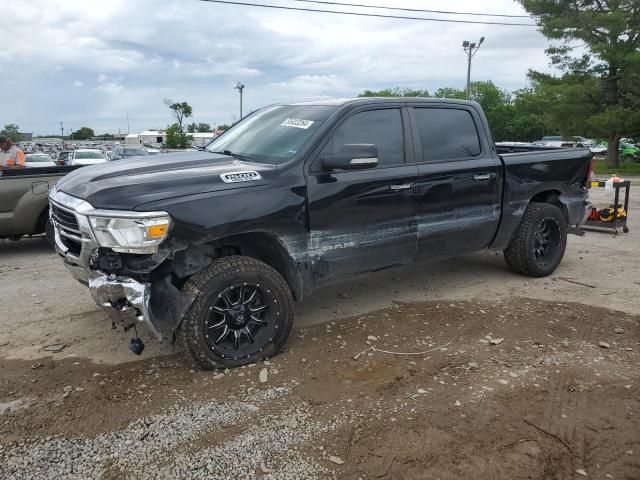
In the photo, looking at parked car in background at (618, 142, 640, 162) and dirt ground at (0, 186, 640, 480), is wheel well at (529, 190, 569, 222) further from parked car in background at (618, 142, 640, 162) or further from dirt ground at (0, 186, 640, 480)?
parked car in background at (618, 142, 640, 162)

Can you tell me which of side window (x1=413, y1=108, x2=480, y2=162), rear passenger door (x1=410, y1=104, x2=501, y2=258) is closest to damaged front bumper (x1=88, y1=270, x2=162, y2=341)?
rear passenger door (x1=410, y1=104, x2=501, y2=258)

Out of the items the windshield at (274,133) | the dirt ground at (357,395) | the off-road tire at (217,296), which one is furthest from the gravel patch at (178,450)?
the windshield at (274,133)

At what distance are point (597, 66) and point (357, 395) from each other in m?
27.2

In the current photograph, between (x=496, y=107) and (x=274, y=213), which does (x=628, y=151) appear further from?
(x=274, y=213)

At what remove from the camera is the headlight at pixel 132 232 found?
3.29m

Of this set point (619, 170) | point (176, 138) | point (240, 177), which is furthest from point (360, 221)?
point (176, 138)

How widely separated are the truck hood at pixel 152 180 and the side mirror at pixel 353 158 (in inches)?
18.0

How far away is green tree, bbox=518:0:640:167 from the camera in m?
23.3

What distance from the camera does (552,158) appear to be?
5.80 metres

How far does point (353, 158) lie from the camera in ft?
12.8

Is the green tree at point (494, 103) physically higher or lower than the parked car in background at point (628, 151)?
higher

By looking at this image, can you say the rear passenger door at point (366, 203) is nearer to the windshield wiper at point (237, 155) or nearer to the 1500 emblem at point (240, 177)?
the 1500 emblem at point (240, 177)

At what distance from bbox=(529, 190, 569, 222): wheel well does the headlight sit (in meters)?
4.24

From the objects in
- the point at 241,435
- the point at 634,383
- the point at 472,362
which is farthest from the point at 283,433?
the point at 634,383
